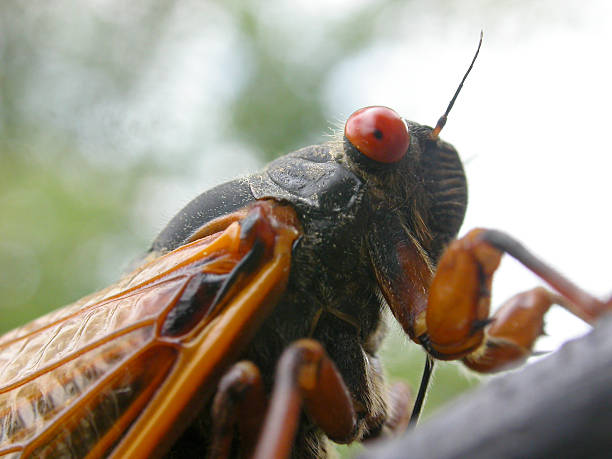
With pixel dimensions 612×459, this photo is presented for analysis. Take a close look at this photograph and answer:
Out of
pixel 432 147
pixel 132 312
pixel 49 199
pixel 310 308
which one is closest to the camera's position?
pixel 132 312

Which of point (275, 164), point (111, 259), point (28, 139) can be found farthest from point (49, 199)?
point (275, 164)

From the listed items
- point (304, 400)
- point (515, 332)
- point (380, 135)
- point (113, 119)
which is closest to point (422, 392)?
point (515, 332)

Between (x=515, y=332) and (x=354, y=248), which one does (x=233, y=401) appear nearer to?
(x=354, y=248)

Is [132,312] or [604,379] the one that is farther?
[132,312]

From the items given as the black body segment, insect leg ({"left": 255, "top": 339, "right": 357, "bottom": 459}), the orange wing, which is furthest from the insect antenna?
the orange wing

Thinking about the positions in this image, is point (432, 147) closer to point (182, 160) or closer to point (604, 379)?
point (604, 379)

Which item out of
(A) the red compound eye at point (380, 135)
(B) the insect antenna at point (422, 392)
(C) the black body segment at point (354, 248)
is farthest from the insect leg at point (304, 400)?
(A) the red compound eye at point (380, 135)

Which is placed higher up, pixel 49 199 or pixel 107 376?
pixel 49 199
